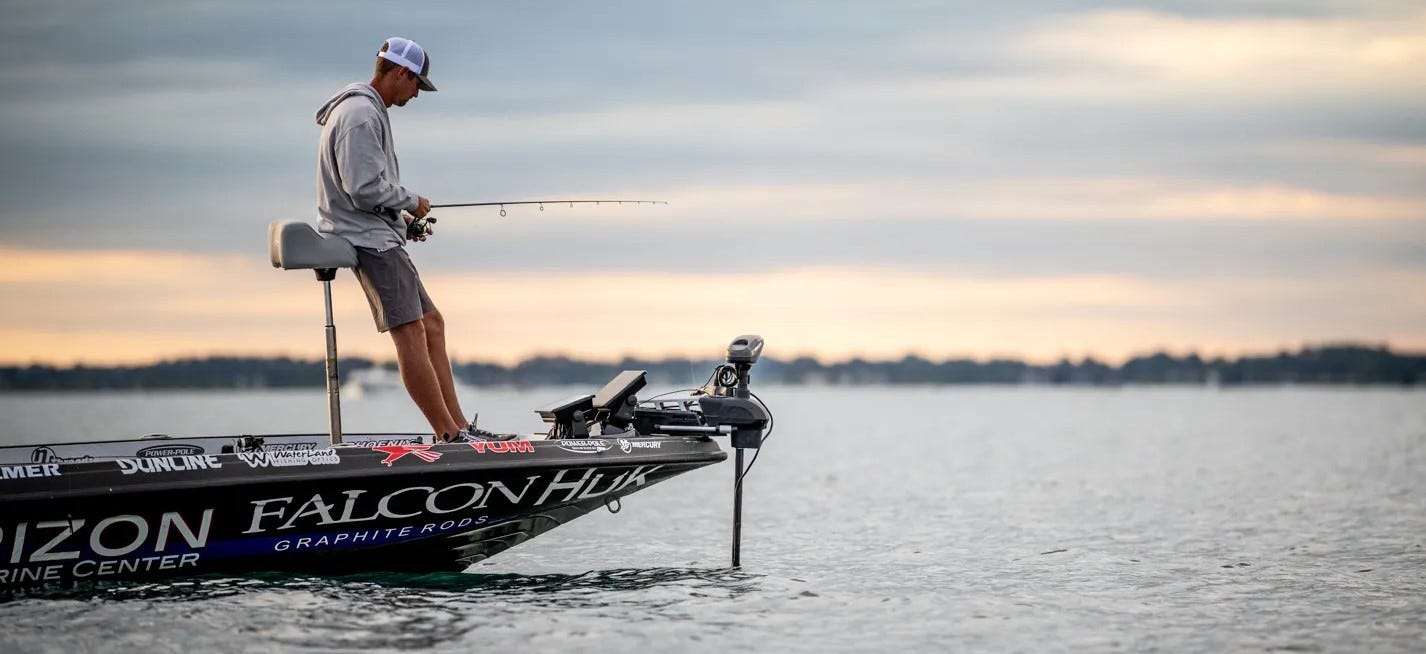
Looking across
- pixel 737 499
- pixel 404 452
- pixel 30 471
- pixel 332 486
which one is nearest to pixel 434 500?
pixel 404 452

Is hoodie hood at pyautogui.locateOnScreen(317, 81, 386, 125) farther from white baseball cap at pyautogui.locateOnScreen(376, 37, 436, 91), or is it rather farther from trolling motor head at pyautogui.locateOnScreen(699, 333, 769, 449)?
trolling motor head at pyautogui.locateOnScreen(699, 333, 769, 449)

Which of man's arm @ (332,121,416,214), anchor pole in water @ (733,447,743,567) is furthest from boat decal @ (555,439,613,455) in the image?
man's arm @ (332,121,416,214)

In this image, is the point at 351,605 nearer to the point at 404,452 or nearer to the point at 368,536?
the point at 368,536

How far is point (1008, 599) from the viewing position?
33.9ft

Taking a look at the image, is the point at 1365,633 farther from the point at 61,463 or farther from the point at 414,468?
the point at 61,463

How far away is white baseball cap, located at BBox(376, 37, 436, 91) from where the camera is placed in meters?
8.92

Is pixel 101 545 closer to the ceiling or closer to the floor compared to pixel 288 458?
closer to the floor

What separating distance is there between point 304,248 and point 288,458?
1107mm

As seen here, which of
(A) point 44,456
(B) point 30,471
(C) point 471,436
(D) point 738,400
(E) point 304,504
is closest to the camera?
(B) point 30,471

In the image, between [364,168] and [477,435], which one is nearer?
[364,168]

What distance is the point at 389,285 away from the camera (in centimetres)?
902

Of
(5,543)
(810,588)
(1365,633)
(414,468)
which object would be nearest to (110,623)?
(5,543)

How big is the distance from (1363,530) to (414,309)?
10606 mm

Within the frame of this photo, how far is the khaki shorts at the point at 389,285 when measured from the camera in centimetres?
899
